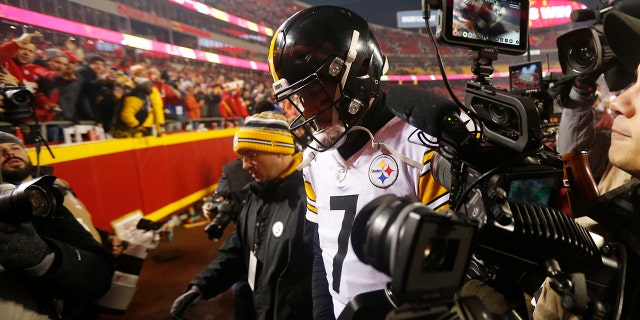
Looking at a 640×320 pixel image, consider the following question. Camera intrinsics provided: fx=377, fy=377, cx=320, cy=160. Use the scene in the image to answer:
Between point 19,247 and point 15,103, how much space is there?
2.26 ft

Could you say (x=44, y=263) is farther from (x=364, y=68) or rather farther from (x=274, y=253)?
(x=364, y=68)

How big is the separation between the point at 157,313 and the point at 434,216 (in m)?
3.76

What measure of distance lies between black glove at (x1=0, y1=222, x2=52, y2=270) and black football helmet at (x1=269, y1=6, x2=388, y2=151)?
102cm

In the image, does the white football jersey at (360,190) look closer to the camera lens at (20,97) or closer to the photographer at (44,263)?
the photographer at (44,263)

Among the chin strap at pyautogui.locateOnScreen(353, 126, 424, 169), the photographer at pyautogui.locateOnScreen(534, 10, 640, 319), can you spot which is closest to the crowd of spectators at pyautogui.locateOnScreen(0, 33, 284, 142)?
the chin strap at pyautogui.locateOnScreen(353, 126, 424, 169)

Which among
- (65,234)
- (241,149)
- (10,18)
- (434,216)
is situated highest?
(10,18)

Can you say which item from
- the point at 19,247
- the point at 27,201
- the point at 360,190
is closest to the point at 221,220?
the point at 19,247

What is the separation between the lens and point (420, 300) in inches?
19.3

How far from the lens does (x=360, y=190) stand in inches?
48.1

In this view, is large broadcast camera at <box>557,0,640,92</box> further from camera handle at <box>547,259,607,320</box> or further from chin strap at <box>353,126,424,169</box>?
camera handle at <box>547,259,607,320</box>

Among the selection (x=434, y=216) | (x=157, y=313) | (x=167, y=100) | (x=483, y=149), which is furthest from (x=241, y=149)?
(x=167, y=100)

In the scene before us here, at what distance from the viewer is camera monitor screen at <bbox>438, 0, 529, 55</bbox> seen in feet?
2.64

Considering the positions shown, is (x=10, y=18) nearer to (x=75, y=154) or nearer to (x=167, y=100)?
(x=75, y=154)

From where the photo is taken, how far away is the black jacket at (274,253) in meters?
1.89
